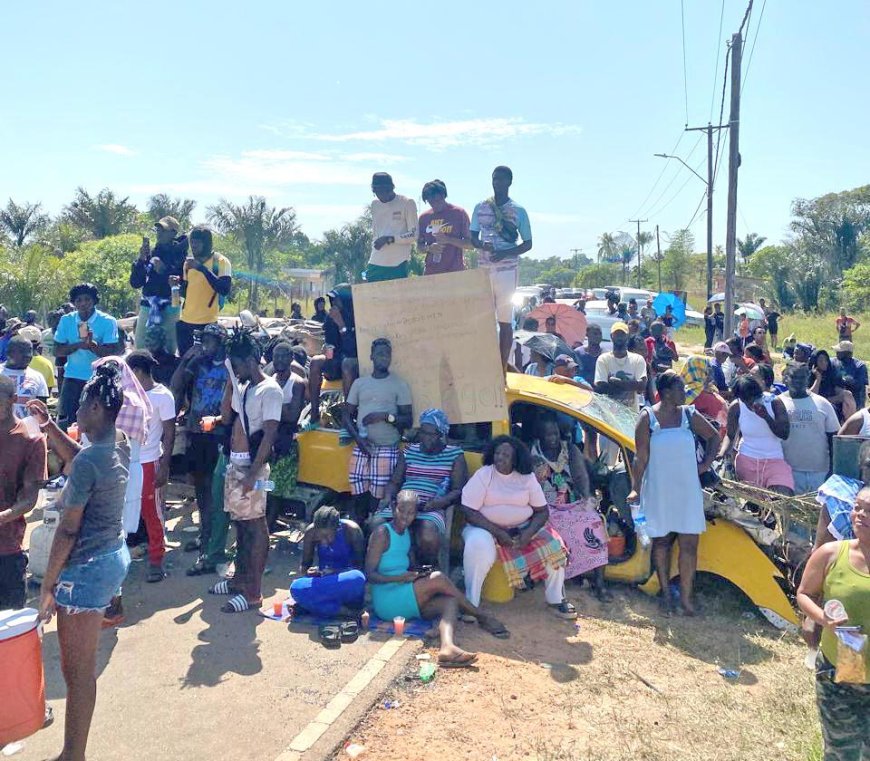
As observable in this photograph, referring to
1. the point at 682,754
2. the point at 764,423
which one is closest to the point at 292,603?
the point at 682,754

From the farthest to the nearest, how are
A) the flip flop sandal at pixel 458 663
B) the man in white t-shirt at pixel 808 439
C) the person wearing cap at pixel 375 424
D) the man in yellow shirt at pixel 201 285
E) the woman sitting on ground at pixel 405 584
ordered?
the man in yellow shirt at pixel 201 285 < the man in white t-shirt at pixel 808 439 < the person wearing cap at pixel 375 424 < the woman sitting on ground at pixel 405 584 < the flip flop sandal at pixel 458 663

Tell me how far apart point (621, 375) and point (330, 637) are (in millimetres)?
4509

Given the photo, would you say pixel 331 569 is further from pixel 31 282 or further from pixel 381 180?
pixel 31 282

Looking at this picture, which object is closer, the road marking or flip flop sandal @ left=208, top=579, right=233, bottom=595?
the road marking

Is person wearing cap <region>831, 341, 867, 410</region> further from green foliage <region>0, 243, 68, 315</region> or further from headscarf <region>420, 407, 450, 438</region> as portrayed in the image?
green foliage <region>0, 243, 68, 315</region>

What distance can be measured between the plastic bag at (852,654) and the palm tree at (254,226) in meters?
43.1

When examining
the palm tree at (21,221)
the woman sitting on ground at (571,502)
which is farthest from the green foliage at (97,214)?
the woman sitting on ground at (571,502)

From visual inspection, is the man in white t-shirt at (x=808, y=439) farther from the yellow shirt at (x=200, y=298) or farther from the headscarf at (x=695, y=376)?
the yellow shirt at (x=200, y=298)

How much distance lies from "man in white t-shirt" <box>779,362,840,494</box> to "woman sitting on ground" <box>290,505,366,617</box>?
3.68 m

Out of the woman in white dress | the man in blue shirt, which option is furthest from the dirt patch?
the man in blue shirt

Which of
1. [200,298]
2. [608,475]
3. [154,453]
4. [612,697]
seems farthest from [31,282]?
[612,697]

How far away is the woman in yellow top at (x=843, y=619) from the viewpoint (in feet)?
9.79

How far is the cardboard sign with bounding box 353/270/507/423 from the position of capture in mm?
6062

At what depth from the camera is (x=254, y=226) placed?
148 feet
